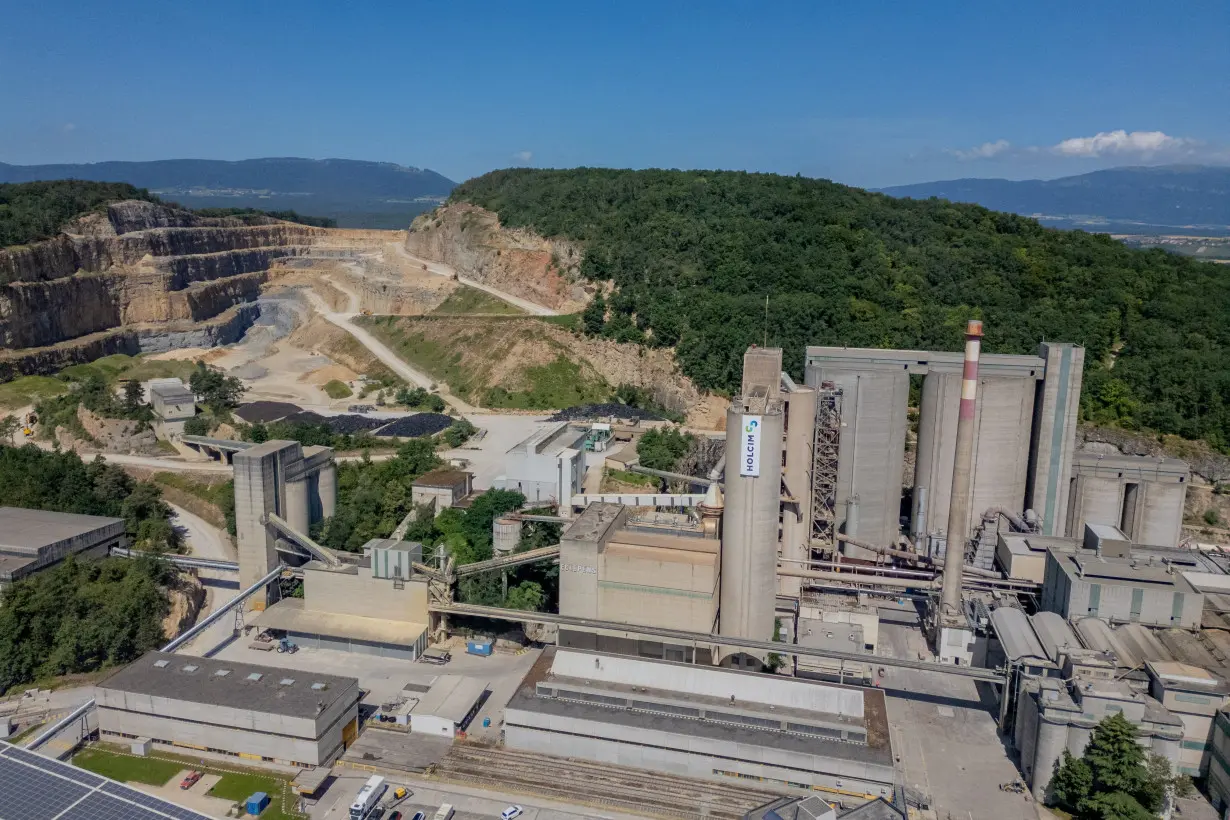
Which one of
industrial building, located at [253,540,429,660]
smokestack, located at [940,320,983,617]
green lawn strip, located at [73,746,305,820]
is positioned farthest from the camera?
industrial building, located at [253,540,429,660]

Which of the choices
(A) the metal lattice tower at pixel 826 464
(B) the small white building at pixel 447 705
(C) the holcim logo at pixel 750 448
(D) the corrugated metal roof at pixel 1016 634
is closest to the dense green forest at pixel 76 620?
(B) the small white building at pixel 447 705

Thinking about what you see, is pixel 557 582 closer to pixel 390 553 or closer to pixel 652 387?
pixel 390 553

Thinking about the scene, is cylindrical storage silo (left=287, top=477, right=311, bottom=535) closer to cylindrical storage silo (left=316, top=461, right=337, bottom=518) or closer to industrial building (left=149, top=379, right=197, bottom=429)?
cylindrical storage silo (left=316, top=461, right=337, bottom=518)

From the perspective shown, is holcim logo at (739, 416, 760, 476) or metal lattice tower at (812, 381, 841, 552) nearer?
holcim logo at (739, 416, 760, 476)

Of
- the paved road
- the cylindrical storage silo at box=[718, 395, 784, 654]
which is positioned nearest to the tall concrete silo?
the cylindrical storage silo at box=[718, 395, 784, 654]

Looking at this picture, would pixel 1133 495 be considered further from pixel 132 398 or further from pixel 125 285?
pixel 125 285

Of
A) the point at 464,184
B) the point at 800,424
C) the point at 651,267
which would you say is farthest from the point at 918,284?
the point at 464,184

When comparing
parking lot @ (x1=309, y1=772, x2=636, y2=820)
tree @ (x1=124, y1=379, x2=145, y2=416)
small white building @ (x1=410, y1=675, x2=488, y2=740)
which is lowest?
parking lot @ (x1=309, y1=772, x2=636, y2=820)
